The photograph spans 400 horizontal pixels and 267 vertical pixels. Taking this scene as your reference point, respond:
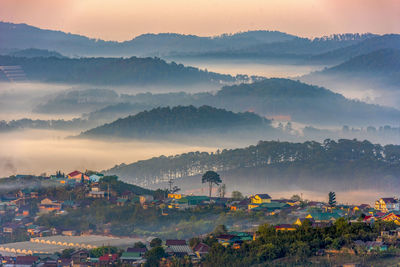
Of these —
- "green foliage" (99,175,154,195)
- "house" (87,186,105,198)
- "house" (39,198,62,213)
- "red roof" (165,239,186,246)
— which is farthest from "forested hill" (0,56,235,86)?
"red roof" (165,239,186,246)

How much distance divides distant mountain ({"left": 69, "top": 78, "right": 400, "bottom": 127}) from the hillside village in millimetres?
49125

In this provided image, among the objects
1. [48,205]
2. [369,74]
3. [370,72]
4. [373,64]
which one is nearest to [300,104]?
[370,72]

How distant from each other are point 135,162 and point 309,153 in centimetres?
961

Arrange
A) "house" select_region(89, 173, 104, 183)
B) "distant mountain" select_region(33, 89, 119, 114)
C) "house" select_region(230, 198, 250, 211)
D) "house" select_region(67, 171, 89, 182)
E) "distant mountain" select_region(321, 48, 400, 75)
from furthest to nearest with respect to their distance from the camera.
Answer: "distant mountain" select_region(321, 48, 400, 75) < "distant mountain" select_region(33, 89, 119, 114) < "house" select_region(67, 171, 89, 182) < "house" select_region(89, 173, 104, 183) < "house" select_region(230, 198, 250, 211)

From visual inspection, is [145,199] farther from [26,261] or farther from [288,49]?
[288,49]

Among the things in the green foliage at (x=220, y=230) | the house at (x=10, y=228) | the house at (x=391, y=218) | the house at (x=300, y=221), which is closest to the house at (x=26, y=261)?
the green foliage at (x=220, y=230)

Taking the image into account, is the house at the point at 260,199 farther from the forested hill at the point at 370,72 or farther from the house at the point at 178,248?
the forested hill at the point at 370,72

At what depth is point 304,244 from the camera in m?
44.6

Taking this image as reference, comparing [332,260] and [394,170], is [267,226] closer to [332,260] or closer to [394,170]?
[332,260]

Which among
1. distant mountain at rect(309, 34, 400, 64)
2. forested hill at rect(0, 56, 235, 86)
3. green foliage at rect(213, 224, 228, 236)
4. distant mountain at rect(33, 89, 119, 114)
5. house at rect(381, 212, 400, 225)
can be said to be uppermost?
distant mountain at rect(309, 34, 400, 64)

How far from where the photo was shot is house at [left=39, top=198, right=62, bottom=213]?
58.3 metres

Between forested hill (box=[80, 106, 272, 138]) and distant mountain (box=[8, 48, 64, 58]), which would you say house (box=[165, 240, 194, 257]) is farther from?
distant mountain (box=[8, 48, 64, 58])

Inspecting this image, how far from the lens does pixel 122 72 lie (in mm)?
130375

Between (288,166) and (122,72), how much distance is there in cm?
5372
